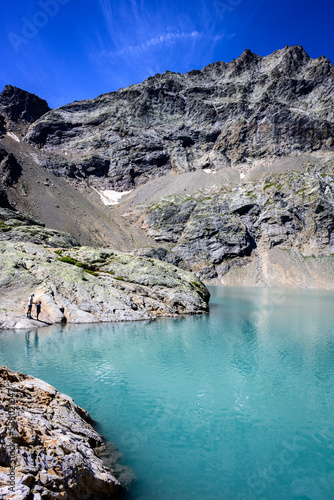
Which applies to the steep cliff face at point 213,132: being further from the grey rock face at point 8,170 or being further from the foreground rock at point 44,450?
the foreground rock at point 44,450

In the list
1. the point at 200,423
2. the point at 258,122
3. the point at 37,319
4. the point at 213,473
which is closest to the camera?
the point at 213,473

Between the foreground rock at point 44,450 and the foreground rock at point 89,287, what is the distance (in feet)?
68.6

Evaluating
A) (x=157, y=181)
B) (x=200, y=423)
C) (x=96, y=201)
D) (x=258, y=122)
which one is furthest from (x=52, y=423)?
(x=258, y=122)

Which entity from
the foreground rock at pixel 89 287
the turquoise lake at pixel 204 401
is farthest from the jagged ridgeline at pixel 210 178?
the turquoise lake at pixel 204 401

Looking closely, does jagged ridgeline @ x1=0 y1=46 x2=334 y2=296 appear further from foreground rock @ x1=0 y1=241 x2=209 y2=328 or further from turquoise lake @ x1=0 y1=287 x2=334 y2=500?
turquoise lake @ x1=0 y1=287 x2=334 y2=500

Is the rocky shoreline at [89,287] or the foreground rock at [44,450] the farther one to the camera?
the rocky shoreline at [89,287]

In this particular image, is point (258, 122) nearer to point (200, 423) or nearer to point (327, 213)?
point (327, 213)

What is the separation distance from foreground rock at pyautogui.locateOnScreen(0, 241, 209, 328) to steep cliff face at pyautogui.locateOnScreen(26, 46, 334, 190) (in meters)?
134

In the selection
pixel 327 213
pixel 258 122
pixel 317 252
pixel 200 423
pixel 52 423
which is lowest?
pixel 200 423

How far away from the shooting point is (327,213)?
407 feet

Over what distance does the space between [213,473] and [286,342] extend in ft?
62.2

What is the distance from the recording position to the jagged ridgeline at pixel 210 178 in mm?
120562

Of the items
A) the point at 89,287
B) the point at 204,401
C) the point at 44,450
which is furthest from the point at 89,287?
the point at 44,450

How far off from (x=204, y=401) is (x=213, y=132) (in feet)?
631
